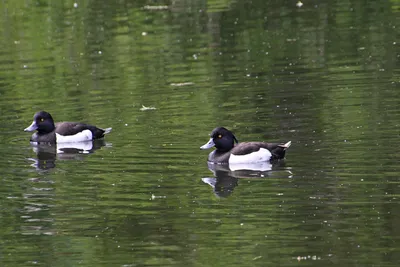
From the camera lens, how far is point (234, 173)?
642 inches

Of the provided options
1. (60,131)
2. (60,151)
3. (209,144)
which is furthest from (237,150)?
(60,131)

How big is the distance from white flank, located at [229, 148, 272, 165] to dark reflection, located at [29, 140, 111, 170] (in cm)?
262

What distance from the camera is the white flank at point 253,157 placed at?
1653cm

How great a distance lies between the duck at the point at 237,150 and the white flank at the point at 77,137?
2.68 meters

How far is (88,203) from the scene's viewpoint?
1420 cm

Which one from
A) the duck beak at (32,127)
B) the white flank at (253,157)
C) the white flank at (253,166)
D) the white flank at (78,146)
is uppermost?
the duck beak at (32,127)

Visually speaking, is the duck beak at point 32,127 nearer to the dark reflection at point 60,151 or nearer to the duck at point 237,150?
the dark reflection at point 60,151

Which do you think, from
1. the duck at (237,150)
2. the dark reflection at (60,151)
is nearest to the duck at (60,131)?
the dark reflection at (60,151)

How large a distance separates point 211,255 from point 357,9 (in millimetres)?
23024

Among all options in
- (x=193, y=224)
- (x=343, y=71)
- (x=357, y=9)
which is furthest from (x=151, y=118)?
(x=357, y=9)

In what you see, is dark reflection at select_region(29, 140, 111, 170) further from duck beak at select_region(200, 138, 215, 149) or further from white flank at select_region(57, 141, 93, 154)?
duck beak at select_region(200, 138, 215, 149)

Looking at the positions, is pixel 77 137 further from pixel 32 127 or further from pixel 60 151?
pixel 32 127

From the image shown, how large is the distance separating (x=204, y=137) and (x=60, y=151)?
8.94ft

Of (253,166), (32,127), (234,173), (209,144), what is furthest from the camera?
(32,127)
